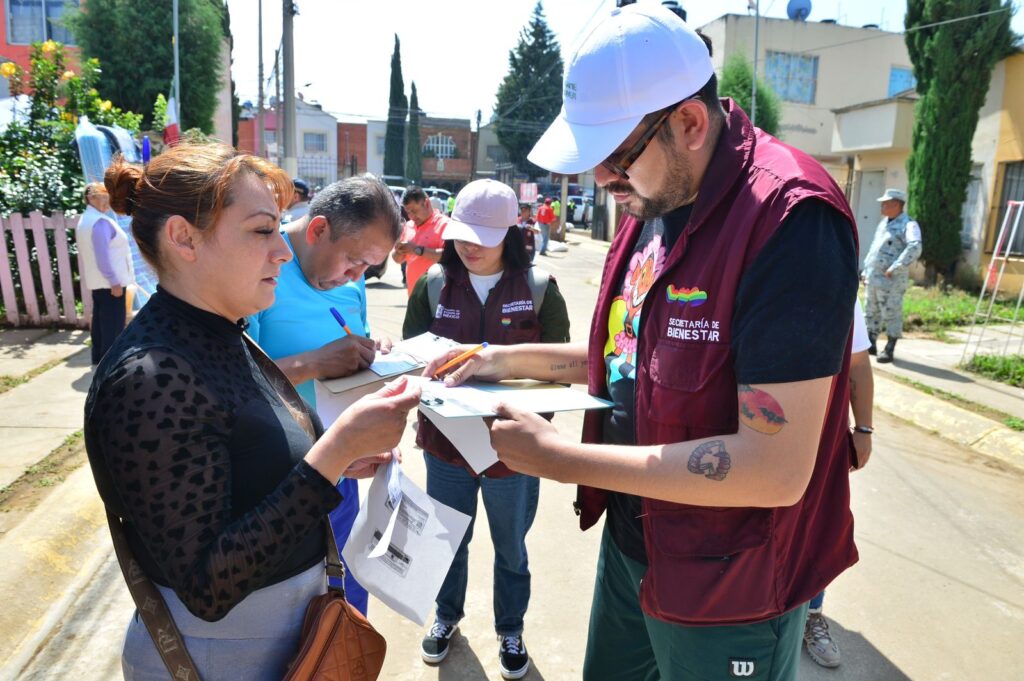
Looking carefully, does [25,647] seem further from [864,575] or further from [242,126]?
[242,126]

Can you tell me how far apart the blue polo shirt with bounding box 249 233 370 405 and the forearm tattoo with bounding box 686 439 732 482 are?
4.98ft

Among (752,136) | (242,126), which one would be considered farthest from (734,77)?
(242,126)

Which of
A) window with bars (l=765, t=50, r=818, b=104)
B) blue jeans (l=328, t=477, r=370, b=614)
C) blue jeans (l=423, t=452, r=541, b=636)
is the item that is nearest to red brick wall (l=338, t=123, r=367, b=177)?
window with bars (l=765, t=50, r=818, b=104)

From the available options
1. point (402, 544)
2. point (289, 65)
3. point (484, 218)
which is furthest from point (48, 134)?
point (402, 544)

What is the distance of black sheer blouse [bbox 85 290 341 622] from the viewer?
129 centimetres

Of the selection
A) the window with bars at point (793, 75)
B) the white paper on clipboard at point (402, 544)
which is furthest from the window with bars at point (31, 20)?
the white paper on clipboard at point (402, 544)

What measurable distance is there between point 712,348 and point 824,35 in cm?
2889

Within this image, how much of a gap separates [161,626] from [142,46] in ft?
77.6

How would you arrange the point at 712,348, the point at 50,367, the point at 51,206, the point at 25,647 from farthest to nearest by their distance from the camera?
1. the point at 51,206
2. the point at 50,367
3. the point at 25,647
4. the point at 712,348

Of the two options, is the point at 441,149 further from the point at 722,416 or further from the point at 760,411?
the point at 760,411

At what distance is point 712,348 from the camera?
1.37m

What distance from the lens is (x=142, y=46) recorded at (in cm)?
2050

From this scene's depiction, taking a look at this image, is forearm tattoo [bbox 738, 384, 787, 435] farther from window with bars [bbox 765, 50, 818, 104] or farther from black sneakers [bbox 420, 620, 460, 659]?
window with bars [bbox 765, 50, 818, 104]

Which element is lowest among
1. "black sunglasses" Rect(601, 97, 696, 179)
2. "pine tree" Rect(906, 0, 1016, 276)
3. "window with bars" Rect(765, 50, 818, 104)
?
"black sunglasses" Rect(601, 97, 696, 179)
